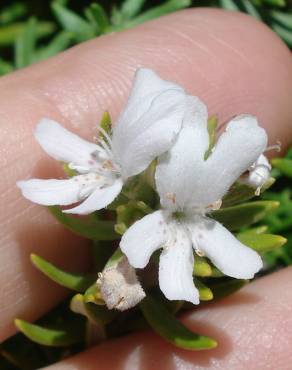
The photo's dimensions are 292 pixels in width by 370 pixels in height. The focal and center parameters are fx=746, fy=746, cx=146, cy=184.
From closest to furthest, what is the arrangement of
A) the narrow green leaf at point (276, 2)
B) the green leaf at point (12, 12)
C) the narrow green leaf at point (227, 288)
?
the narrow green leaf at point (227, 288) → the narrow green leaf at point (276, 2) → the green leaf at point (12, 12)

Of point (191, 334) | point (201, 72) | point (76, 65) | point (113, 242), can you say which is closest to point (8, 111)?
point (76, 65)

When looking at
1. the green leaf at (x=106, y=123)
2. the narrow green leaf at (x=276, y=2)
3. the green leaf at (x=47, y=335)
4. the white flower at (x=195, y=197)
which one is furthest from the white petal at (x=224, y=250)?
the narrow green leaf at (x=276, y=2)

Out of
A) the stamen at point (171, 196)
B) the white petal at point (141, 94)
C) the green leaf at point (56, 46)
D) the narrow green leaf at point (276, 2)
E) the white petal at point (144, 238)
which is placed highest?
the white petal at point (141, 94)

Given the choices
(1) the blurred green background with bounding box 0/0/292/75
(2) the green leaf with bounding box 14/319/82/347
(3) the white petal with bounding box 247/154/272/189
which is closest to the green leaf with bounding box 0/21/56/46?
(1) the blurred green background with bounding box 0/0/292/75

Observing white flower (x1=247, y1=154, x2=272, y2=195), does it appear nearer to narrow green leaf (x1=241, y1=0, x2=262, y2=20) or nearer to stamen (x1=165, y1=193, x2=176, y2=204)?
stamen (x1=165, y1=193, x2=176, y2=204)

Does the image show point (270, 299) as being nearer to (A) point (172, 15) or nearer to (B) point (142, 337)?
(B) point (142, 337)

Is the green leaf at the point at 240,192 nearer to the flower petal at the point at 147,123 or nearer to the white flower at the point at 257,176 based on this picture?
the white flower at the point at 257,176
